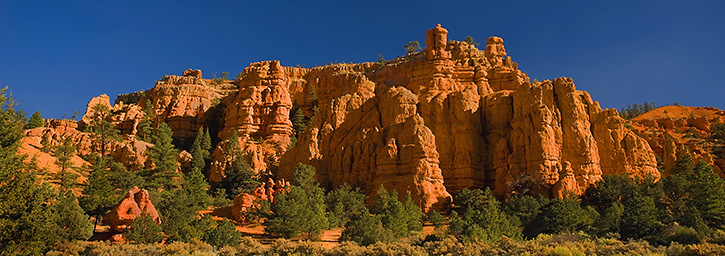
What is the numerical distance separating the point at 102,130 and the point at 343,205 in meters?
41.2

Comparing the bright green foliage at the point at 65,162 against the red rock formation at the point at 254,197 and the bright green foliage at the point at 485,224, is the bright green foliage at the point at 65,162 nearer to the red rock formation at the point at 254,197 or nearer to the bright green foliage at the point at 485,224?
the red rock formation at the point at 254,197

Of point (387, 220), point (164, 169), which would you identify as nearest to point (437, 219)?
point (387, 220)

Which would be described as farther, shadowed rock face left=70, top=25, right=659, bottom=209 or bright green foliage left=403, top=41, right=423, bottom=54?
bright green foliage left=403, top=41, right=423, bottom=54

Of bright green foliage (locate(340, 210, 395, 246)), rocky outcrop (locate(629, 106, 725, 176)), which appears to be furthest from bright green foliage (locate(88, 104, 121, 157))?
rocky outcrop (locate(629, 106, 725, 176))

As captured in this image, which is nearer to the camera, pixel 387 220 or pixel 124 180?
pixel 387 220

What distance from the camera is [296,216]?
1656 inches

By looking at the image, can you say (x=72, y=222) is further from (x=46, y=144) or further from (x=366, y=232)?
(x=46, y=144)

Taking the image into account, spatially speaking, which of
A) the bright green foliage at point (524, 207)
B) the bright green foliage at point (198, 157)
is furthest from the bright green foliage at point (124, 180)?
the bright green foliage at point (524, 207)

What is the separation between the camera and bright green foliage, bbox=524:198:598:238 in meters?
39.4

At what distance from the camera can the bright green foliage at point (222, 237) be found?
3725 centimetres

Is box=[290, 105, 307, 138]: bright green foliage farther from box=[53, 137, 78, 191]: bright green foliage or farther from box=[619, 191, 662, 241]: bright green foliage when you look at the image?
box=[619, 191, 662, 241]: bright green foliage

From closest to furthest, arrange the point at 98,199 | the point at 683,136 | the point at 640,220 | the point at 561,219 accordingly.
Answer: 1. the point at 640,220
2. the point at 561,219
3. the point at 98,199
4. the point at 683,136

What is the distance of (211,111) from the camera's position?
8875 centimetres

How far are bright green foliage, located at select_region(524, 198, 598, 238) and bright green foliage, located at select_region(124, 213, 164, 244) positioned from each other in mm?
25296
